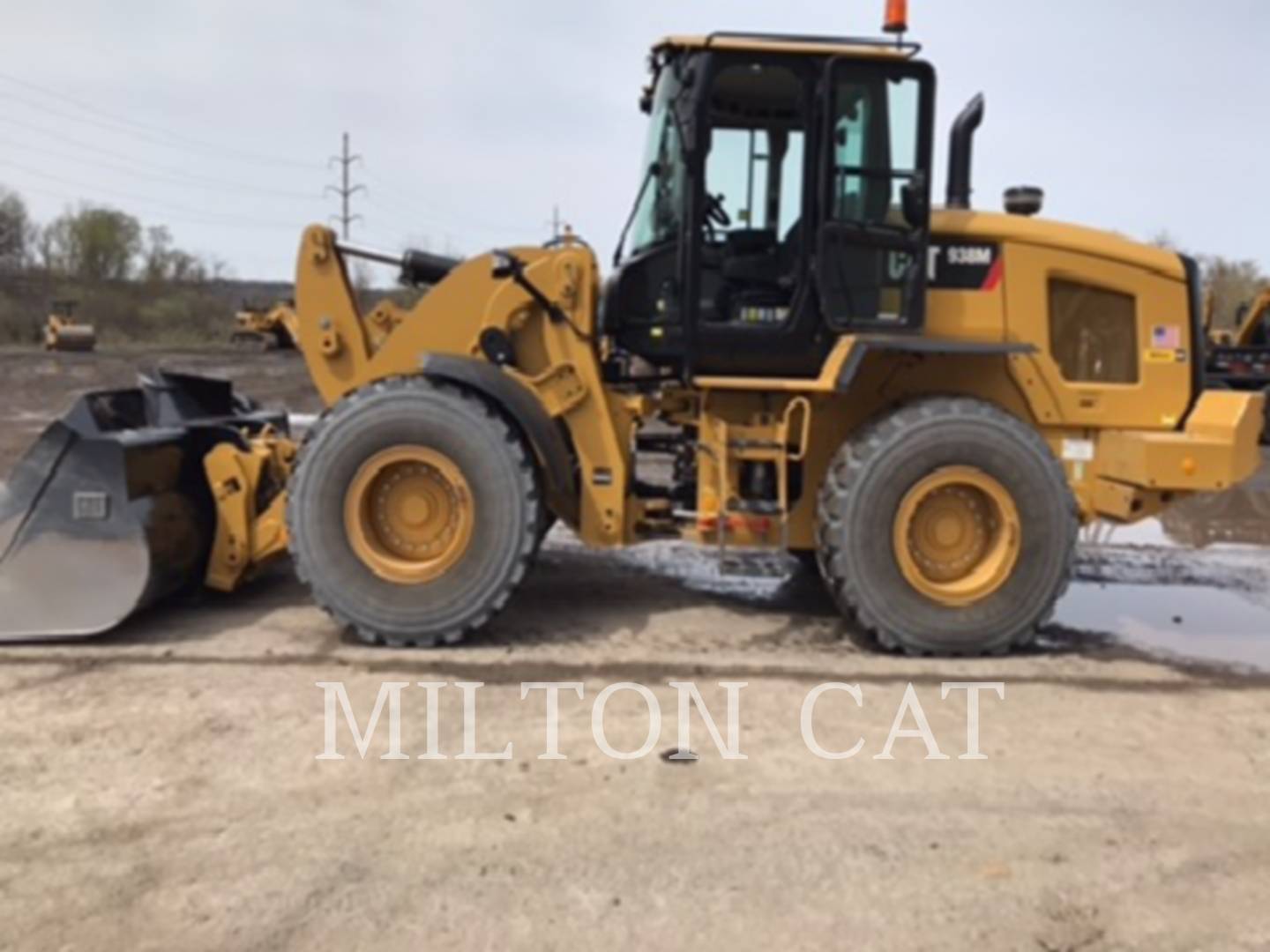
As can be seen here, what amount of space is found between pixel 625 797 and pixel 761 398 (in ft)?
8.46

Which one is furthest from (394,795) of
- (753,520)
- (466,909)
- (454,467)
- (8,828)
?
(753,520)

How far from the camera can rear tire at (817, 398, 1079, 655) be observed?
17.2ft

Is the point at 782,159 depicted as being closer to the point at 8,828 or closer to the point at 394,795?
the point at 394,795

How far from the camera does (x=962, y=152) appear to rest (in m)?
5.90

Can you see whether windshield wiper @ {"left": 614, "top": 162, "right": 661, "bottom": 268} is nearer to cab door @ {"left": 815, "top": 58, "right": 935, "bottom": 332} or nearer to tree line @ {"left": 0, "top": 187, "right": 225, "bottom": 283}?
cab door @ {"left": 815, "top": 58, "right": 935, "bottom": 332}

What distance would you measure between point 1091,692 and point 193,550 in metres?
4.21

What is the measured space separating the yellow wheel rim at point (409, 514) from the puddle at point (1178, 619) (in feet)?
10.6

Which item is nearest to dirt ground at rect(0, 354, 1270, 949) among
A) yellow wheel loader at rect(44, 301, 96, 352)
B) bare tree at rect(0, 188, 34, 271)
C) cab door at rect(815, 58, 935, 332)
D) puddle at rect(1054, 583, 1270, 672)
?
puddle at rect(1054, 583, 1270, 672)

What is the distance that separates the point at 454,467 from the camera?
527cm

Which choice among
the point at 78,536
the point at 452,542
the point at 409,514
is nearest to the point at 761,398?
the point at 452,542

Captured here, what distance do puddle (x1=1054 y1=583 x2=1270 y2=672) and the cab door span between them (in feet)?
6.65

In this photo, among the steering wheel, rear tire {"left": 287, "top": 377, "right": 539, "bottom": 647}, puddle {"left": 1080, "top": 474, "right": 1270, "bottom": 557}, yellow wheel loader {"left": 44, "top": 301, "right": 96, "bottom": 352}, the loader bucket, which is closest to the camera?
the loader bucket

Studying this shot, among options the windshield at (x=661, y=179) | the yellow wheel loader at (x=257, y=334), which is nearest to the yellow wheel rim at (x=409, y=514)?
the windshield at (x=661, y=179)

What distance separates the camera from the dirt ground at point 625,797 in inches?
116
